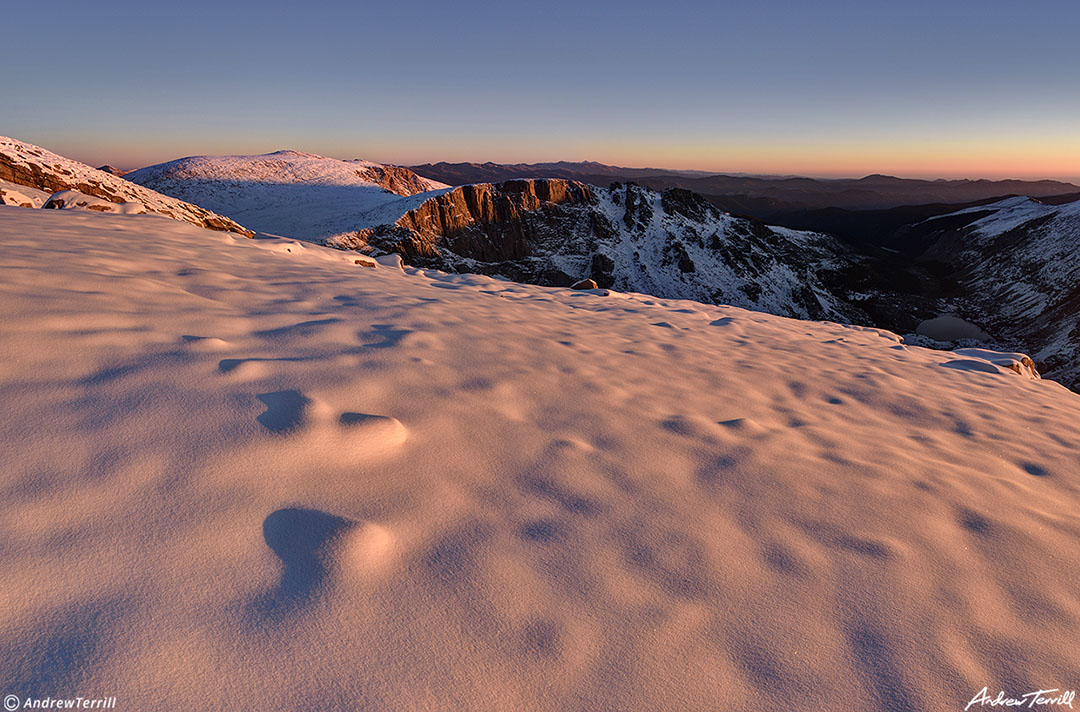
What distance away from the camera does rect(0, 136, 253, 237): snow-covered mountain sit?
9.41m

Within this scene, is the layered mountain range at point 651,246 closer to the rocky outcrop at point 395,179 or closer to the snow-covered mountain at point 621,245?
the snow-covered mountain at point 621,245

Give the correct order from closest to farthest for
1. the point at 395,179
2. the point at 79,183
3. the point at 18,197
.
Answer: the point at 18,197 → the point at 79,183 → the point at 395,179

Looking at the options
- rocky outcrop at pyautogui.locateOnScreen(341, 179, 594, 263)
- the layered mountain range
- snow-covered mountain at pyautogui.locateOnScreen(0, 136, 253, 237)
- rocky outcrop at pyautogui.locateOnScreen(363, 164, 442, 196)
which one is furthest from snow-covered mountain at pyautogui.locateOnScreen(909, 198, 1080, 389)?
rocky outcrop at pyautogui.locateOnScreen(363, 164, 442, 196)

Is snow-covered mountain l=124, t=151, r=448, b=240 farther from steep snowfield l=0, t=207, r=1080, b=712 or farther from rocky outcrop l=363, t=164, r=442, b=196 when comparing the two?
steep snowfield l=0, t=207, r=1080, b=712

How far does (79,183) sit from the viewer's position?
10516 mm

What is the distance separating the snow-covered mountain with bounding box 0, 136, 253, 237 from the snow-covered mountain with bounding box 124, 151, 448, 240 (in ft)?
115

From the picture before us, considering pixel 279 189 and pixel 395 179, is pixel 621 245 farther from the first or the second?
pixel 395 179

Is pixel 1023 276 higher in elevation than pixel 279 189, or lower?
lower

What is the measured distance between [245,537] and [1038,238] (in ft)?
322

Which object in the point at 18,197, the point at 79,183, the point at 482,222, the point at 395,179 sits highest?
the point at 395,179

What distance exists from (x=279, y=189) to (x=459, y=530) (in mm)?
77213

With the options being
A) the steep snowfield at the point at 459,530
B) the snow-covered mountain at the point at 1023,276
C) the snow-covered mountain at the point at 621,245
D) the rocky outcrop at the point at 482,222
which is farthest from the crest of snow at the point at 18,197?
the snow-covered mountain at the point at 1023,276

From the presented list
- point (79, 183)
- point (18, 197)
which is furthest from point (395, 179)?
point (18, 197)

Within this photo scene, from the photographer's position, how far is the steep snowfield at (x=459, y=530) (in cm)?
138
